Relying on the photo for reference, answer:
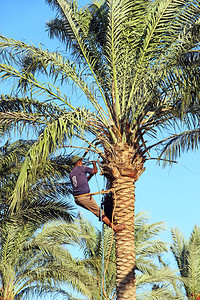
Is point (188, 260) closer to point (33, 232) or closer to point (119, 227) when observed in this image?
point (33, 232)

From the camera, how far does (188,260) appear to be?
51.9 feet

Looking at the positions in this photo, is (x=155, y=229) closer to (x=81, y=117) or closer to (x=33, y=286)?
(x=33, y=286)

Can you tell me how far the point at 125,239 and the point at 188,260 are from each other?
7.78 metres

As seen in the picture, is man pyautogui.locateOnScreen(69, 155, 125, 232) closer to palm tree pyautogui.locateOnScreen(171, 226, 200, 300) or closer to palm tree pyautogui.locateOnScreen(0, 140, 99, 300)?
palm tree pyautogui.locateOnScreen(0, 140, 99, 300)

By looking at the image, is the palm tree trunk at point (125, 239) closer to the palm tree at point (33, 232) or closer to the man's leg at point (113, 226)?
the man's leg at point (113, 226)

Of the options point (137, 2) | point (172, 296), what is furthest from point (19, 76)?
point (172, 296)

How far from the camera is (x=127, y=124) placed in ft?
30.3

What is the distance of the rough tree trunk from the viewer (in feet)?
28.1

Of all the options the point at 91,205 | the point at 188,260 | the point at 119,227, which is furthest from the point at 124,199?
the point at 188,260

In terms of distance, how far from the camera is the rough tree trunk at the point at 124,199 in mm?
8578

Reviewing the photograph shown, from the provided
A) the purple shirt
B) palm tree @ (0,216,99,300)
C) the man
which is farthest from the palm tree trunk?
palm tree @ (0,216,99,300)

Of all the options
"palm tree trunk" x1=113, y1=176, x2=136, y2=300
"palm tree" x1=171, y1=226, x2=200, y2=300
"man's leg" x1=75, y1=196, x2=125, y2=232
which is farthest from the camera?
"palm tree" x1=171, y1=226, x2=200, y2=300

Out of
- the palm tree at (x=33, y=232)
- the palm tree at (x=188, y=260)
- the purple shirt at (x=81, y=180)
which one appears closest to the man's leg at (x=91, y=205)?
the purple shirt at (x=81, y=180)

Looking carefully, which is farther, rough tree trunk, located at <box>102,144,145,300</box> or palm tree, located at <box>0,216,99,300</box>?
palm tree, located at <box>0,216,99,300</box>
